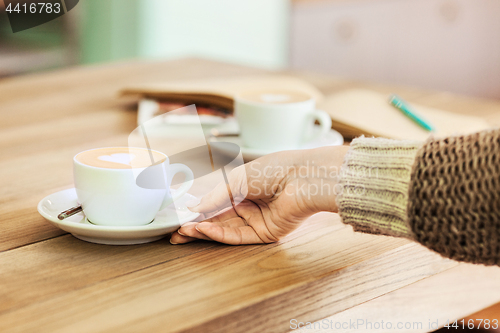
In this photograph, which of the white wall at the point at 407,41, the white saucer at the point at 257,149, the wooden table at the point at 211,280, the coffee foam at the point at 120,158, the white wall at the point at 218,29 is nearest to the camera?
the wooden table at the point at 211,280

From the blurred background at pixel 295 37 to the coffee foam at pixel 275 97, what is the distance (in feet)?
5.32

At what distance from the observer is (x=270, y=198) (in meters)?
0.57

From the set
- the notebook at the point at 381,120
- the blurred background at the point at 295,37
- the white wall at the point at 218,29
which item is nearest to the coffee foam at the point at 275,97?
the notebook at the point at 381,120

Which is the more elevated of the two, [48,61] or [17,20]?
[17,20]

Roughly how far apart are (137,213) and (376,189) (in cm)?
25

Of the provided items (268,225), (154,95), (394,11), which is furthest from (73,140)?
(394,11)

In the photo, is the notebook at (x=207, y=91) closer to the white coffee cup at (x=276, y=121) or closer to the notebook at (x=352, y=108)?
the notebook at (x=352, y=108)

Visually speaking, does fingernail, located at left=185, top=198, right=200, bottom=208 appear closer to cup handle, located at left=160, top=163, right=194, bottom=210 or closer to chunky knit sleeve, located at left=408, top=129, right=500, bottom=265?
cup handle, located at left=160, top=163, right=194, bottom=210

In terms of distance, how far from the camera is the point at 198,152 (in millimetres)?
Answer: 794

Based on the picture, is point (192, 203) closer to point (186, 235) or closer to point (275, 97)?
point (186, 235)

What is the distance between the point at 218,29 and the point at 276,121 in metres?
2.41

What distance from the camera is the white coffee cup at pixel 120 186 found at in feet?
1.60

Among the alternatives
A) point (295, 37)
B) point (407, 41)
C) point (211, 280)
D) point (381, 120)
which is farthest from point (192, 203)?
point (295, 37)

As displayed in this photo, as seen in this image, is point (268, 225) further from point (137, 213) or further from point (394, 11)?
point (394, 11)
